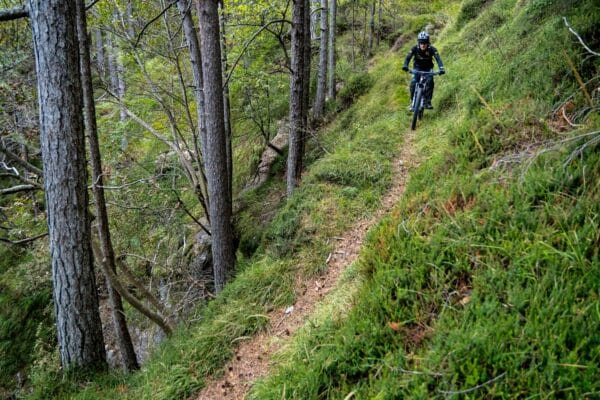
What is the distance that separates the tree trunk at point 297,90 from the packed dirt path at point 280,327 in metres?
2.43

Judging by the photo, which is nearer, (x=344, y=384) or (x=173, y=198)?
(x=344, y=384)

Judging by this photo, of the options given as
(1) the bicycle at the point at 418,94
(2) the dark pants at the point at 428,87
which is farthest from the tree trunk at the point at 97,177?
(2) the dark pants at the point at 428,87

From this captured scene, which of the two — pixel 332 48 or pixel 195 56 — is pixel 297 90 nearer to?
pixel 195 56

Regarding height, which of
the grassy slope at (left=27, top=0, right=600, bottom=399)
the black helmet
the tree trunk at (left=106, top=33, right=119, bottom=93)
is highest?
the tree trunk at (left=106, top=33, right=119, bottom=93)

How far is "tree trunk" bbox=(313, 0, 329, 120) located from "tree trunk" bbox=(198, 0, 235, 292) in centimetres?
526

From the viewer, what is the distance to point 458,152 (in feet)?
13.5

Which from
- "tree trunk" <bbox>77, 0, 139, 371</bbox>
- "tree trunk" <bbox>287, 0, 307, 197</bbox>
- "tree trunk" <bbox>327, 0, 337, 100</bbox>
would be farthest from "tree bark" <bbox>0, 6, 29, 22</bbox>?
"tree trunk" <bbox>327, 0, 337, 100</bbox>

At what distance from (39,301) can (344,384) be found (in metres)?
11.2

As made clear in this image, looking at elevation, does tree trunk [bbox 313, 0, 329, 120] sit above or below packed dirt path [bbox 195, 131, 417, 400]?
above

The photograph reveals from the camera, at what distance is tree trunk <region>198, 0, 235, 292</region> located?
5922mm

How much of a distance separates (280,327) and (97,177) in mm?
3661

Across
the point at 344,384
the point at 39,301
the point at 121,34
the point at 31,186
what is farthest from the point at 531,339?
the point at 39,301

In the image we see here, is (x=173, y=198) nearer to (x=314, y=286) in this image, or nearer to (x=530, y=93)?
(x=314, y=286)

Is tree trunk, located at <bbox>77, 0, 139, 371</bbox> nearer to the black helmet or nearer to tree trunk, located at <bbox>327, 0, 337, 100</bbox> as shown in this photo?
the black helmet
